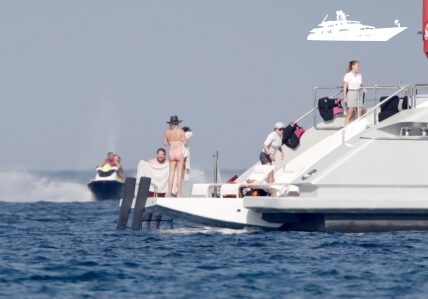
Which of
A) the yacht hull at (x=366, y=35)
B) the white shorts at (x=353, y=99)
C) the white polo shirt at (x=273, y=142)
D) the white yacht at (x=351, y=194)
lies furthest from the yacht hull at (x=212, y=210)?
the yacht hull at (x=366, y=35)

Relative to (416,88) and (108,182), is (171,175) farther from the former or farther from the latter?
(108,182)

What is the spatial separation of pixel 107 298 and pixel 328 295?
7.26 ft

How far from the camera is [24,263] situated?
1825 cm

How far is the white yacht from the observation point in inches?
851

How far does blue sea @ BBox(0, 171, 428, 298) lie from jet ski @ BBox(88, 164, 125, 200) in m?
21.2

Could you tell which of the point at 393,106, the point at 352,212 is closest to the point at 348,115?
the point at 393,106

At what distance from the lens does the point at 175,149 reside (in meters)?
23.7

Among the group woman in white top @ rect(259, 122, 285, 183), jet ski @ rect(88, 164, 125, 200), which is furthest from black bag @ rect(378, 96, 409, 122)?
jet ski @ rect(88, 164, 125, 200)

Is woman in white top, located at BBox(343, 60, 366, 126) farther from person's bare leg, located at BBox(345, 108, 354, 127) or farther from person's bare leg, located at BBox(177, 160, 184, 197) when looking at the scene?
person's bare leg, located at BBox(177, 160, 184, 197)

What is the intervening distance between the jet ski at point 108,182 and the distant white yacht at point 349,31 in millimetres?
19048

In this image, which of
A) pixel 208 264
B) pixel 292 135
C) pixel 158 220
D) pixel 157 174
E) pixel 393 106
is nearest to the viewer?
pixel 208 264

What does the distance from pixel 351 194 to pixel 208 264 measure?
4429mm

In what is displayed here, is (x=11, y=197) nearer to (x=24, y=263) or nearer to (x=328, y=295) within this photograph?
(x=24, y=263)

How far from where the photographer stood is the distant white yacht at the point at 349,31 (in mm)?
27406
